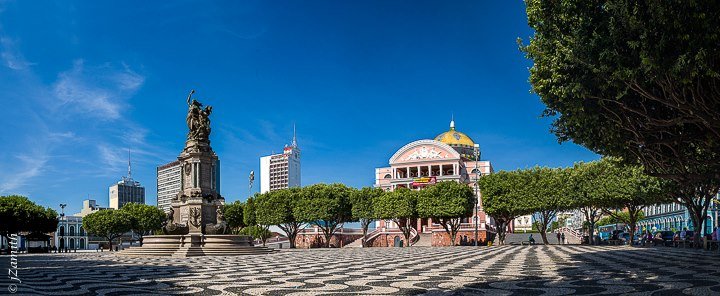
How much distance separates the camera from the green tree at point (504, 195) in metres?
61.6

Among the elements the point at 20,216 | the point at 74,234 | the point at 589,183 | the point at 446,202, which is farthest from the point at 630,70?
the point at 74,234

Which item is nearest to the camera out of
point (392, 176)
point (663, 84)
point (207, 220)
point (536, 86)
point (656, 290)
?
point (656, 290)

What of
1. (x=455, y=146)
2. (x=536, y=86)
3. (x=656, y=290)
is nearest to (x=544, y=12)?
(x=536, y=86)

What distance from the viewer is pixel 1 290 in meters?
13.2

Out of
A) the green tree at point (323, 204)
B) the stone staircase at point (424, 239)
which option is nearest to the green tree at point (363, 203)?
the green tree at point (323, 204)

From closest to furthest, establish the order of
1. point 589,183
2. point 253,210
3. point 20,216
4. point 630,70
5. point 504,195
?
1. point 630,70
2. point 589,183
3. point 504,195
4. point 20,216
5. point 253,210

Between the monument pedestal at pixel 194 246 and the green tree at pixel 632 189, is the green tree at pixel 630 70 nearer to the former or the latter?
the monument pedestal at pixel 194 246

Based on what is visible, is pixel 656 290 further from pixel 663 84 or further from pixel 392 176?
pixel 392 176

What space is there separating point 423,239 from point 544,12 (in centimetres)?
6985

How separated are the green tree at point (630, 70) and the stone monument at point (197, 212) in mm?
25048

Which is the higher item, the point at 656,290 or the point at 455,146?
the point at 455,146

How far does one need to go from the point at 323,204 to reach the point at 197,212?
28.0 meters

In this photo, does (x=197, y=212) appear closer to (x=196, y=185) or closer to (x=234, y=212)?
(x=196, y=185)

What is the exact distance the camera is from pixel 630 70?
45.4ft
